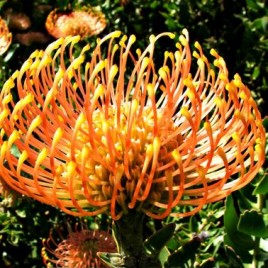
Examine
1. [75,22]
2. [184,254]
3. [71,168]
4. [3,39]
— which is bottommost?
[75,22]

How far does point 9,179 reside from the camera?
3.84 ft

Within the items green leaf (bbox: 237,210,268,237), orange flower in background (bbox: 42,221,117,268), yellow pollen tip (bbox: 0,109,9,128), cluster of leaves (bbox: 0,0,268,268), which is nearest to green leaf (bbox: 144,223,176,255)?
cluster of leaves (bbox: 0,0,268,268)

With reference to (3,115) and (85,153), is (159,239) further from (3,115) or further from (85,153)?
(3,115)

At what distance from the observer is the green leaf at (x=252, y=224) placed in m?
1.44

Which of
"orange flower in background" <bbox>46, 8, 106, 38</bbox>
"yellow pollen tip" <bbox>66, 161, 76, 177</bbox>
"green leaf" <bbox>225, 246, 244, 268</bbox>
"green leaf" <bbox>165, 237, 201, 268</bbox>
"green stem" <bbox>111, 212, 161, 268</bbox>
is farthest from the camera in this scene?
"orange flower in background" <bbox>46, 8, 106, 38</bbox>

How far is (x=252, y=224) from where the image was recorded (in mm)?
1450

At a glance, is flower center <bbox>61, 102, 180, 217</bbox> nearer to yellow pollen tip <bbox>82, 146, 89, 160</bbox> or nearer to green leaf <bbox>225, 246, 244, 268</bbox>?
yellow pollen tip <bbox>82, 146, 89, 160</bbox>

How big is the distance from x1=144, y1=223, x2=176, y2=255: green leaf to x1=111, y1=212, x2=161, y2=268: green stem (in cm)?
1

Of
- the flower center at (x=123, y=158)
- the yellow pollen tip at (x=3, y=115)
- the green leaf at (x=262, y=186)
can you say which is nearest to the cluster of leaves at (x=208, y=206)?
the green leaf at (x=262, y=186)

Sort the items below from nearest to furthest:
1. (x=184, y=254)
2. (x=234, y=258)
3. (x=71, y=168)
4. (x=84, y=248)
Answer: (x=71, y=168) → (x=184, y=254) → (x=234, y=258) → (x=84, y=248)

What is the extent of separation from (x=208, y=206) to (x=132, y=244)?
88 centimetres

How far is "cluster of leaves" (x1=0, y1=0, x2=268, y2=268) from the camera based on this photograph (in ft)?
4.92

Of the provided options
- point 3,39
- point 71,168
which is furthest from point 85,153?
point 3,39

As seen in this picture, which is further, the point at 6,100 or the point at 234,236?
the point at 234,236
